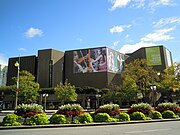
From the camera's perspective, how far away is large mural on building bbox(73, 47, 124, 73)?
75.7m

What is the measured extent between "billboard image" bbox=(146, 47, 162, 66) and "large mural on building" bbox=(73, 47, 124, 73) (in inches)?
472

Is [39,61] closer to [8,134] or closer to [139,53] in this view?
[139,53]

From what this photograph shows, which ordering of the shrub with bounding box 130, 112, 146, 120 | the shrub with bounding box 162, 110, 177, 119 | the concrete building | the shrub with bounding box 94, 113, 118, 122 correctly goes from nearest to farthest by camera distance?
1. the shrub with bounding box 94, 113, 118, 122
2. the shrub with bounding box 130, 112, 146, 120
3. the shrub with bounding box 162, 110, 177, 119
4. the concrete building

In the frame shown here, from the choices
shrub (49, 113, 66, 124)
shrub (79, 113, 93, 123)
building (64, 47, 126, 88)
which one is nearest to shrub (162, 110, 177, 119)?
shrub (79, 113, 93, 123)

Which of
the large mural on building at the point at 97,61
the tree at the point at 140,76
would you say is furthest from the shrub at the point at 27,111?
the large mural on building at the point at 97,61

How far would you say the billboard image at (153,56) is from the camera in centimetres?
8196

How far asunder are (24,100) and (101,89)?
96.4 ft

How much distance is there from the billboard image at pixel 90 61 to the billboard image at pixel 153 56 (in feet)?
64.9

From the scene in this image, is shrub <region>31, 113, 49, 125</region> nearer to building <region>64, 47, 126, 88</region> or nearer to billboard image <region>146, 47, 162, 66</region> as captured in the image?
building <region>64, 47, 126, 88</region>

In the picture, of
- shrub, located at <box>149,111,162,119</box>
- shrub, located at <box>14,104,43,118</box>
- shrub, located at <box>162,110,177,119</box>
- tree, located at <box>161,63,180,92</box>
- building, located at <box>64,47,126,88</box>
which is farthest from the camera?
building, located at <box>64,47,126,88</box>

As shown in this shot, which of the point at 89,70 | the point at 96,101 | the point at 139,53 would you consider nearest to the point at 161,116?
the point at 96,101

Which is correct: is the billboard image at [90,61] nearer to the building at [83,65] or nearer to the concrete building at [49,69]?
the building at [83,65]

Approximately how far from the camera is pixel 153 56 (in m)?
83.2

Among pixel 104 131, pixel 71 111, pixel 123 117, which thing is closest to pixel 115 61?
pixel 123 117
